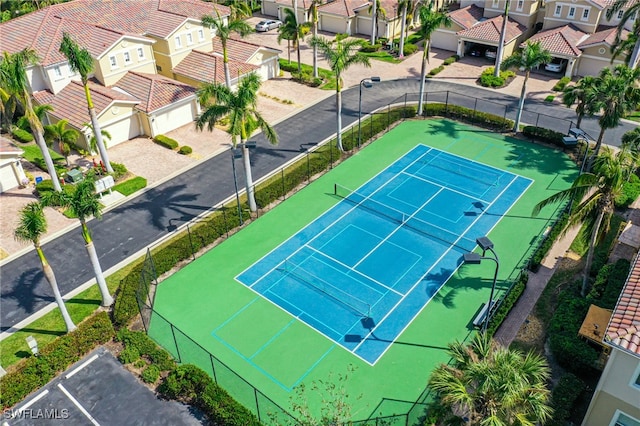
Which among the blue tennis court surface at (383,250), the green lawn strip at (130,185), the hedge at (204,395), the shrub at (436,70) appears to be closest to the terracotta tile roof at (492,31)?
the shrub at (436,70)

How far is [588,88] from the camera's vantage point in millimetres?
38938

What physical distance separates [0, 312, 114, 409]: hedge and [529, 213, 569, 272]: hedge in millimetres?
24912

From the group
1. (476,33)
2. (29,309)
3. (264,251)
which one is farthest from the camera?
(476,33)

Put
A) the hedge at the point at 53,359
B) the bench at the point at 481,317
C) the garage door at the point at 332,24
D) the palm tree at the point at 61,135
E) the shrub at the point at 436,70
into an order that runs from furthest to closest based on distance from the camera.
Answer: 1. the garage door at the point at 332,24
2. the shrub at the point at 436,70
3. the palm tree at the point at 61,135
4. the bench at the point at 481,317
5. the hedge at the point at 53,359

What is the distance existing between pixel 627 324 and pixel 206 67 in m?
44.4

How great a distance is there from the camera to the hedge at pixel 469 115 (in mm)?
47312

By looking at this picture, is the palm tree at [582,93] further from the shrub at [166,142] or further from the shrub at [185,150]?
the shrub at [166,142]

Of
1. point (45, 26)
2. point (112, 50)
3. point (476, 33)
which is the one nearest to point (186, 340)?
point (112, 50)

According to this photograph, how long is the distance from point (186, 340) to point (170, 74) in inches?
1393

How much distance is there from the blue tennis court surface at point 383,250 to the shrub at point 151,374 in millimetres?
7402

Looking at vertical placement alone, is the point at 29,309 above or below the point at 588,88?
below

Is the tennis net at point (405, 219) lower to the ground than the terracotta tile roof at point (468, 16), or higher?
lower

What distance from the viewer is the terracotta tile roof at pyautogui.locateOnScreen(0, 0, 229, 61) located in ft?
161

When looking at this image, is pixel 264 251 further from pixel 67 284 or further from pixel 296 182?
pixel 67 284
